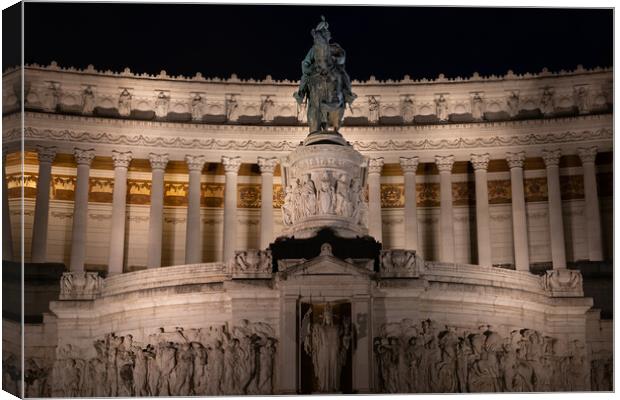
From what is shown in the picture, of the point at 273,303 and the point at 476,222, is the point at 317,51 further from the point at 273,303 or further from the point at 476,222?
the point at 476,222

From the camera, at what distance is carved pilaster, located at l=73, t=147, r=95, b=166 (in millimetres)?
53344

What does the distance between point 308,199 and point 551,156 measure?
24919 millimetres

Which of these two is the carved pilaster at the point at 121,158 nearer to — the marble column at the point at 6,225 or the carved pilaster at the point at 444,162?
the carved pilaster at the point at 444,162

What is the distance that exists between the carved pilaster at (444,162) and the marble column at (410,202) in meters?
1.04

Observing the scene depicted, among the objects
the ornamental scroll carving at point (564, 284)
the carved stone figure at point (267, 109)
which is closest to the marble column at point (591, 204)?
the carved stone figure at point (267, 109)

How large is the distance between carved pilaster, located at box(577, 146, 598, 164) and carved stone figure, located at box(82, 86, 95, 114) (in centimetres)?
2249

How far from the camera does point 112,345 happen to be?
96.6ft

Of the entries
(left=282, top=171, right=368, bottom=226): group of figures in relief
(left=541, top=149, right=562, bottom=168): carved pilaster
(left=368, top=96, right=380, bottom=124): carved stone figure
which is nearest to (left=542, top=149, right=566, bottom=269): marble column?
(left=541, top=149, right=562, bottom=168): carved pilaster

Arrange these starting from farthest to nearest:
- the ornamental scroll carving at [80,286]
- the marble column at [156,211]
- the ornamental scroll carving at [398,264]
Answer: the marble column at [156,211] < the ornamental scroll carving at [80,286] < the ornamental scroll carving at [398,264]

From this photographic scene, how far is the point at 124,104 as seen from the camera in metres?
54.1

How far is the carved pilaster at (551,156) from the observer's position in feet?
177

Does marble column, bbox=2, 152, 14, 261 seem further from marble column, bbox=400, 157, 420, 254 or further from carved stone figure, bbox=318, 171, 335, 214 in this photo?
marble column, bbox=400, 157, 420, 254

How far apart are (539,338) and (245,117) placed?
91.4ft

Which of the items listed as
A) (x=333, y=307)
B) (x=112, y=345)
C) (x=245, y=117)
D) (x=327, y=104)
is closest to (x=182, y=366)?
(x=112, y=345)
